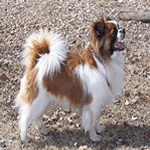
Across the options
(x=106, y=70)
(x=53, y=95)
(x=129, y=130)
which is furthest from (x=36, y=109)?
(x=129, y=130)

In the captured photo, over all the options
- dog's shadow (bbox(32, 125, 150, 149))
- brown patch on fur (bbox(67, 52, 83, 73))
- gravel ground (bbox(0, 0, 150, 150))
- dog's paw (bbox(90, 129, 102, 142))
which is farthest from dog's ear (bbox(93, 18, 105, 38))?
dog's shadow (bbox(32, 125, 150, 149))

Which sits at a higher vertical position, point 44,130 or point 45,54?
point 45,54

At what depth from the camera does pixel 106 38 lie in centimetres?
320

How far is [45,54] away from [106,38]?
0.91 meters

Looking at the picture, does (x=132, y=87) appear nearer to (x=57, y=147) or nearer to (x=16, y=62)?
(x=57, y=147)

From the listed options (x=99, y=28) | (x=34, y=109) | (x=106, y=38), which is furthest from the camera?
(x=34, y=109)

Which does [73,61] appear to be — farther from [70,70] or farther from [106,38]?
[106,38]

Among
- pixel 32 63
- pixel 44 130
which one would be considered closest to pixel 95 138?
pixel 44 130

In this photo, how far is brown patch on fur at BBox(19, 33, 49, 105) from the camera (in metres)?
3.38

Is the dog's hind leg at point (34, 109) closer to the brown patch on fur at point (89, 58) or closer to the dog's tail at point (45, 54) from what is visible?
the dog's tail at point (45, 54)

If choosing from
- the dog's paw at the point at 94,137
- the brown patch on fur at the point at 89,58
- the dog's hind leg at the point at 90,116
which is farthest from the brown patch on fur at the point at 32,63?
the dog's paw at the point at 94,137

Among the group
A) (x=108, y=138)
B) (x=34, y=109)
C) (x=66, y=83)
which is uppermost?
Answer: (x=66, y=83)

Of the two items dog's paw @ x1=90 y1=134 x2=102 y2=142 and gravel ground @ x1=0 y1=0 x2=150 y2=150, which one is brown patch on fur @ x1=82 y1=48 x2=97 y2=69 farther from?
dog's paw @ x1=90 y1=134 x2=102 y2=142

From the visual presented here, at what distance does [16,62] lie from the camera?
569cm
